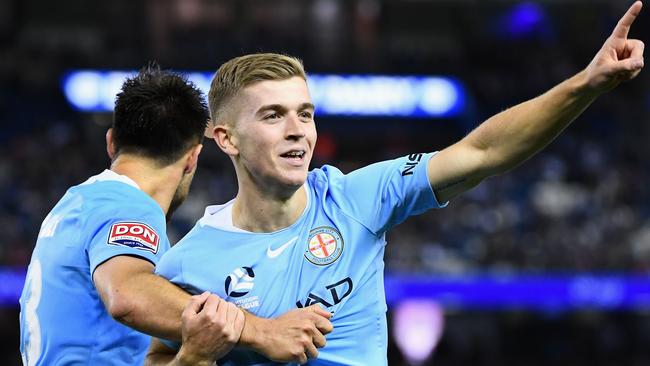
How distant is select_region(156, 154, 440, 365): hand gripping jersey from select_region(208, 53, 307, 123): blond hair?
42 centimetres

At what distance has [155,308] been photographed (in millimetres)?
Result: 3217

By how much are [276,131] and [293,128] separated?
0.06 m

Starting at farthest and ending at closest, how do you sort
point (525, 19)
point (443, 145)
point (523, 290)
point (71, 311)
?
point (525, 19), point (443, 145), point (523, 290), point (71, 311)

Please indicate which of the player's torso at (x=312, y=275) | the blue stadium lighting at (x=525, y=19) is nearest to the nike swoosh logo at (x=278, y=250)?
the player's torso at (x=312, y=275)

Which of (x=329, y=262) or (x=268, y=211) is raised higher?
(x=268, y=211)

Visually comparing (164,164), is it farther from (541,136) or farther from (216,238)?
(541,136)

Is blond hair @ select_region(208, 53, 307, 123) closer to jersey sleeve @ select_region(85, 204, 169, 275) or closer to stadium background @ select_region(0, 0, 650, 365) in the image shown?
jersey sleeve @ select_region(85, 204, 169, 275)

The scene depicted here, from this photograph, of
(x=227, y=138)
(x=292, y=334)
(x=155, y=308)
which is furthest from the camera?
(x=227, y=138)

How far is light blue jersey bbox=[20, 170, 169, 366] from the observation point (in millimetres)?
3635

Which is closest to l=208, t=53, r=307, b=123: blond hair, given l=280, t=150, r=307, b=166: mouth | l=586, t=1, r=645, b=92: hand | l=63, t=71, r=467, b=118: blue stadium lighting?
l=280, t=150, r=307, b=166: mouth

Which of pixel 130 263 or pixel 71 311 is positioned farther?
pixel 71 311

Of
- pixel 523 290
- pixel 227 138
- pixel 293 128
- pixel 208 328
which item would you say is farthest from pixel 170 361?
pixel 523 290

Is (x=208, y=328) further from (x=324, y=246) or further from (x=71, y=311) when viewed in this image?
(x=71, y=311)

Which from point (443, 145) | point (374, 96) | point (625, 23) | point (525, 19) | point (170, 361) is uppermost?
point (525, 19)
